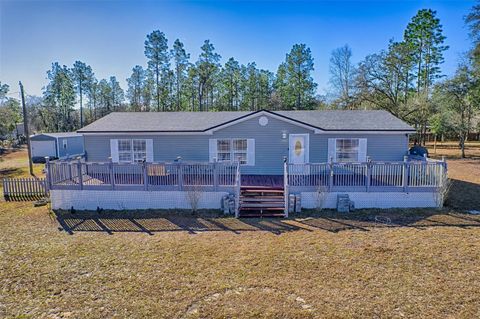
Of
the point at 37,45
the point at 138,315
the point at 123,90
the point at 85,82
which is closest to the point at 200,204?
the point at 138,315

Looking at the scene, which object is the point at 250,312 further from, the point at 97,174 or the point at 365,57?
the point at 365,57

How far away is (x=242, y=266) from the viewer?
250 inches

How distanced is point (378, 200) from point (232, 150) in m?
6.64

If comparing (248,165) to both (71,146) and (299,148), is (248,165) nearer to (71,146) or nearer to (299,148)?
(299,148)

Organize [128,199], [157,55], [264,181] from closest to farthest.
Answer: [128,199] < [264,181] < [157,55]

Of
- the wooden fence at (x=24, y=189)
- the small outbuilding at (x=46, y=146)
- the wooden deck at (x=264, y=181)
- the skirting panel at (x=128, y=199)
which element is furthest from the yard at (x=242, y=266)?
the small outbuilding at (x=46, y=146)

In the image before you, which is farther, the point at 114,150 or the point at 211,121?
the point at 211,121

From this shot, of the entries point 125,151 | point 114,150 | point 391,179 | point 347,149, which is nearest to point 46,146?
point 114,150

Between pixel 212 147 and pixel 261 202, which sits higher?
pixel 212 147

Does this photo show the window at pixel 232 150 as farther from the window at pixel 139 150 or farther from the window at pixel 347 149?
the window at pixel 347 149

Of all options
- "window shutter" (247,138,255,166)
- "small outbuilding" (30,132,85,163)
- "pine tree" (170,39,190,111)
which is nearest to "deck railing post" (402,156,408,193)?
"window shutter" (247,138,255,166)

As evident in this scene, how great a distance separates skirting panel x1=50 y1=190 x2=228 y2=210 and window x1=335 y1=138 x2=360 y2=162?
6319 millimetres

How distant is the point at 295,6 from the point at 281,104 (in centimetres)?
2505

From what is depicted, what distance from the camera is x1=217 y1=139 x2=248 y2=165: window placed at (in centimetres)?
1359
